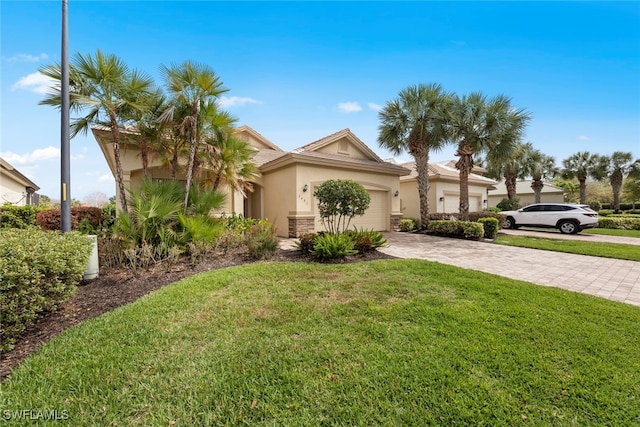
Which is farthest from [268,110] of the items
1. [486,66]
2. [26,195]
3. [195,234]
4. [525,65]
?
[26,195]

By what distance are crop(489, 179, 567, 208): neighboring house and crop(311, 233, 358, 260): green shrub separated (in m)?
29.1

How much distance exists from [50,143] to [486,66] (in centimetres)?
1413

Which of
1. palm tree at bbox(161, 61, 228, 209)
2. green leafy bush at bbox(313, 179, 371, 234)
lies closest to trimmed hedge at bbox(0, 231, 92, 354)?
palm tree at bbox(161, 61, 228, 209)

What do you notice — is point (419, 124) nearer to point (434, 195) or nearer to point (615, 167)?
point (434, 195)

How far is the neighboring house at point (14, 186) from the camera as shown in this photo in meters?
16.0

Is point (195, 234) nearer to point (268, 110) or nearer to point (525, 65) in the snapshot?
point (268, 110)

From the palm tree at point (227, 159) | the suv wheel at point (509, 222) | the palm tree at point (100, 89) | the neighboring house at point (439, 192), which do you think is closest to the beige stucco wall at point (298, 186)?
the palm tree at point (227, 159)

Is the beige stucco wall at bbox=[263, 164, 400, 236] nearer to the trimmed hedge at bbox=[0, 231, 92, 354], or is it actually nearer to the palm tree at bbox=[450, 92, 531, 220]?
the palm tree at bbox=[450, 92, 531, 220]

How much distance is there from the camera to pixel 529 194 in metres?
33.0

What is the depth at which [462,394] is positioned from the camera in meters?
2.37

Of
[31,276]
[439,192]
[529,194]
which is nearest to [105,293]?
[31,276]

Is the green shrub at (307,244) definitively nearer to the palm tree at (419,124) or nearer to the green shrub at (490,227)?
the green shrub at (490,227)

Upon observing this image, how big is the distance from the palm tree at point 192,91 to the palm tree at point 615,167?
38505mm

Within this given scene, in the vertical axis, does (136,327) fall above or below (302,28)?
below
